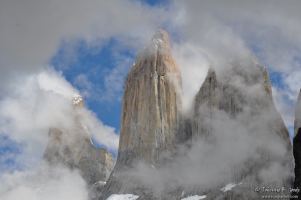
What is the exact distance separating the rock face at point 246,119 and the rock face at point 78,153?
4628cm

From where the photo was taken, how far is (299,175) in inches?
1539

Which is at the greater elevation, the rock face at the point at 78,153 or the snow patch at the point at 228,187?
the rock face at the point at 78,153

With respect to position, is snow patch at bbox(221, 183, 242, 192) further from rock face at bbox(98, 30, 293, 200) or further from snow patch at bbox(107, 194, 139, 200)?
snow patch at bbox(107, 194, 139, 200)

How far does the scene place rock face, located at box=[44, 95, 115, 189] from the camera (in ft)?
467

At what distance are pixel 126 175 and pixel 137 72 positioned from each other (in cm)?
2535

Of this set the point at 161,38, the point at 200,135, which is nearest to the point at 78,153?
the point at 161,38

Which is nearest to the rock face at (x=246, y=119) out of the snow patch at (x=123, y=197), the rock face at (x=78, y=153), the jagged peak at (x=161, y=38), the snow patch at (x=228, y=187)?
the snow patch at (x=228, y=187)

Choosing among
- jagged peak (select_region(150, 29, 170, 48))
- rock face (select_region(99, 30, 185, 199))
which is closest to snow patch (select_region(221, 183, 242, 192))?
rock face (select_region(99, 30, 185, 199))

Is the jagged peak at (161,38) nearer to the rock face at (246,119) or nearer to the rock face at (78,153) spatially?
the rock face at (246,119)

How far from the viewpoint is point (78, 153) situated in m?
151

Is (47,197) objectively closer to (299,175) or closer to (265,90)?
(265,90)

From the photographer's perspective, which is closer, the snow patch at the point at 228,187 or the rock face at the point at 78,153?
the snow patch at the point at 228,187

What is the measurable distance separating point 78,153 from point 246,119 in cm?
7224

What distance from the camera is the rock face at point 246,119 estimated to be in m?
85.5
